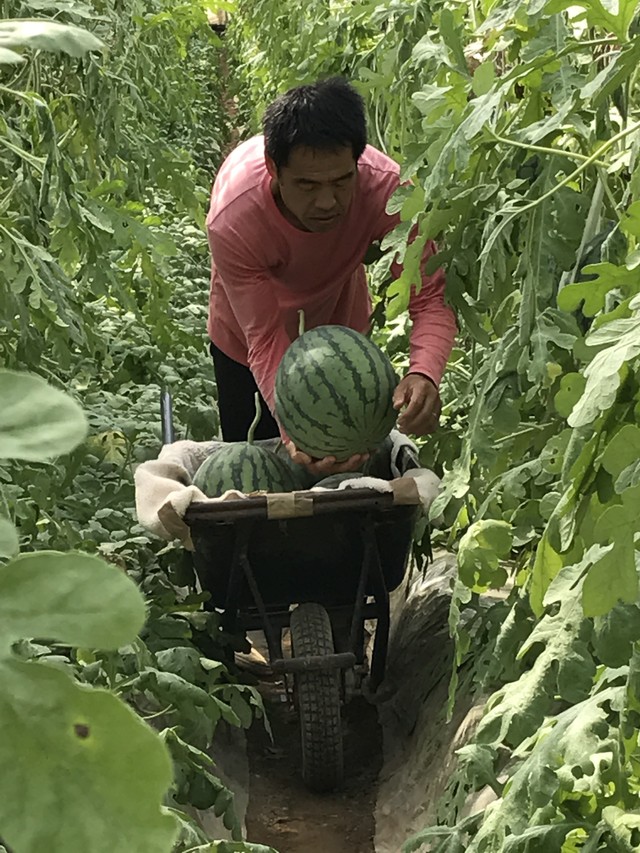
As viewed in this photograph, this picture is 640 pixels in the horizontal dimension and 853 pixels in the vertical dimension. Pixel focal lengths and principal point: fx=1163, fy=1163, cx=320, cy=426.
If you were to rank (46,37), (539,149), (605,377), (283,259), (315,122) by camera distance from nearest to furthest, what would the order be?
(46,37) → (605,377) → (539,149) → (315,122) → (283,259)

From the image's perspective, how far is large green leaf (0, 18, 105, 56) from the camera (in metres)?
0.59

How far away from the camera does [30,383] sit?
0.43m

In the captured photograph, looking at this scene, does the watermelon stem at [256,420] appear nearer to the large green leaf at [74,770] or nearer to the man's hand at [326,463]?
the man's hand at [326,463]

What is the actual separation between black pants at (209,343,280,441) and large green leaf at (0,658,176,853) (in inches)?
117

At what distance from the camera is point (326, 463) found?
2.74m

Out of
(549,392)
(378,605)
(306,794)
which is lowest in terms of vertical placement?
(306,794)

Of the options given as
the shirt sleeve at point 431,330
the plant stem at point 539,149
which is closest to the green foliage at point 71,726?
the plant stem at point 539,149

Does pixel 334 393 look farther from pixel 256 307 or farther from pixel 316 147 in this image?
pixel 316 147

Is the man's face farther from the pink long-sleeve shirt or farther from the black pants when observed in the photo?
the black pants

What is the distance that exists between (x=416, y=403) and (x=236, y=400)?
3.24ft

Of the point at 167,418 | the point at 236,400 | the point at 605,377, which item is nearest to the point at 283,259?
the point at 236,400

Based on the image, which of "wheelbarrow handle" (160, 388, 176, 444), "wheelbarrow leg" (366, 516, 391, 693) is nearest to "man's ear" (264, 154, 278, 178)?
"wheelbarrow leg" (366, 516, 391, 693)

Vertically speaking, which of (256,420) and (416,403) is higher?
(416,403)

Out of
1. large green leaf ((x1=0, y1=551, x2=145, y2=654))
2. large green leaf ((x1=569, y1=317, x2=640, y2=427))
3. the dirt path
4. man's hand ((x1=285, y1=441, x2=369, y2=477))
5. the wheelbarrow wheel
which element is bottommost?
the dirt path
